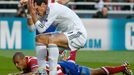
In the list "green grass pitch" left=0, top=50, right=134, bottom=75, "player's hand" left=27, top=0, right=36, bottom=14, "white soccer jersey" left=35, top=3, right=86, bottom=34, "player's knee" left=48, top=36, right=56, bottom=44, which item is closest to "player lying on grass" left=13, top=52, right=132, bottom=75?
"player's knee" left=48, top=36, right=56, bottom=44

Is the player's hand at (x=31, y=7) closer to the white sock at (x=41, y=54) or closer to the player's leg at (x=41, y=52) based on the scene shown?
the player's leg at (x=41, y=52)

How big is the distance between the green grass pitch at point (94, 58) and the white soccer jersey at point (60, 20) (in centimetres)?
345

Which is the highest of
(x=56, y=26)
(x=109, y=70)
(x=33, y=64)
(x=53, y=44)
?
(x=56, y=26)

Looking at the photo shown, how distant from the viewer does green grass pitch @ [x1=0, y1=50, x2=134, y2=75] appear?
17.5 metres

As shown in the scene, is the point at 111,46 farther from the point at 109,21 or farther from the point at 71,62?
the point at 71,62

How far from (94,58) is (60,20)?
7384mm

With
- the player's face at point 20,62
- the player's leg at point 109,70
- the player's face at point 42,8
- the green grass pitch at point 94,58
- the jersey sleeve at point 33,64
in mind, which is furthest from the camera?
the green grass pitch at point 94,58

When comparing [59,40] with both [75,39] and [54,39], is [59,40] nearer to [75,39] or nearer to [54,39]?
[54,39]

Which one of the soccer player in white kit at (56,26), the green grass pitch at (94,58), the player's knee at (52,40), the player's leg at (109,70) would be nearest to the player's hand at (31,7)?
the soccer player in white kit at (56,26)

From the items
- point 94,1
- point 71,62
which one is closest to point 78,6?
point 94,1

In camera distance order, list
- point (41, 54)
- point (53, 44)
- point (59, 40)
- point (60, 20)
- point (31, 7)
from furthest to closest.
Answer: point (60, 20), point (31, 7), point (41, 54), point (59, 40), point (53, 44)

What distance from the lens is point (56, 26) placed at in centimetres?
1271

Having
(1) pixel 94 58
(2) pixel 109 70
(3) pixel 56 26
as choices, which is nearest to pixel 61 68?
(3) pixel 56 26

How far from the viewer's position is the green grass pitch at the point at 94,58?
17453mm
